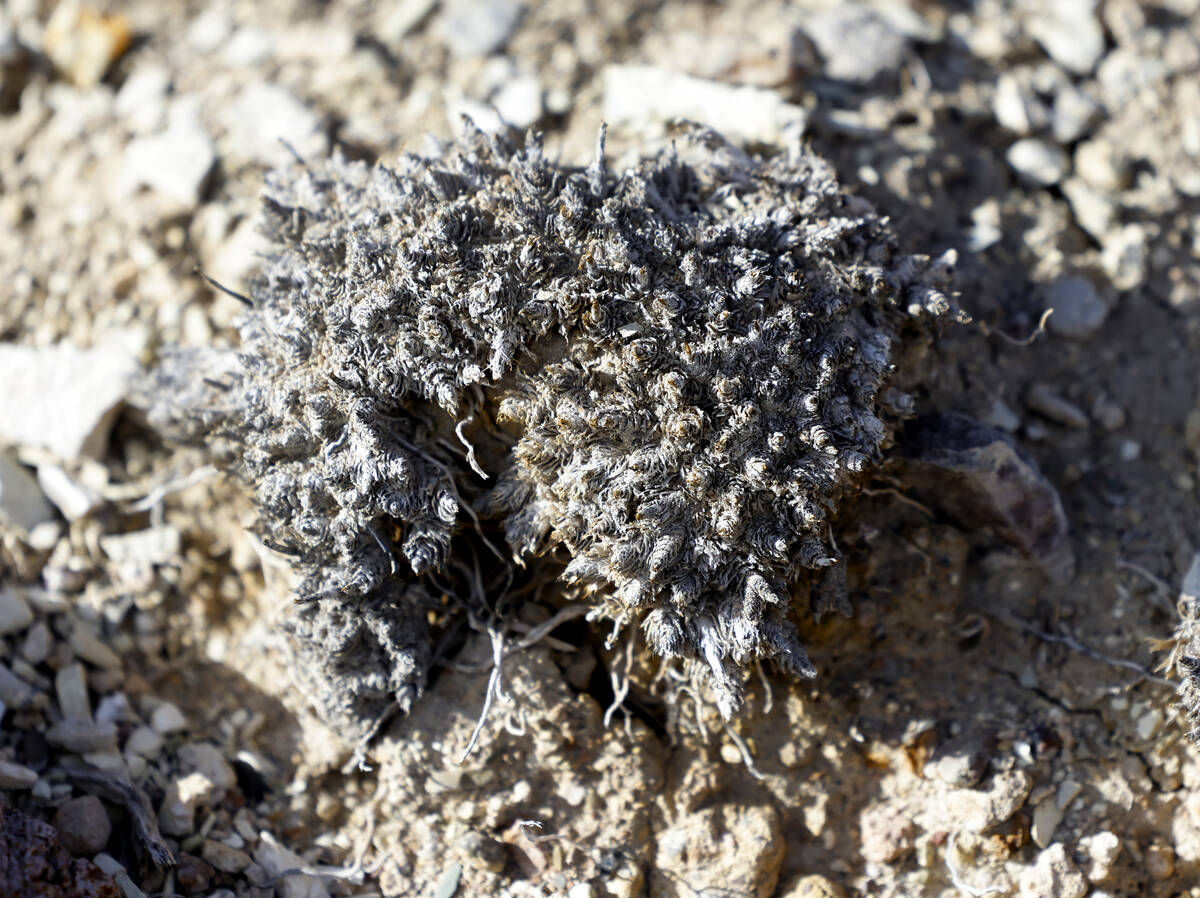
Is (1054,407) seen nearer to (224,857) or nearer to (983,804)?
(983,804)

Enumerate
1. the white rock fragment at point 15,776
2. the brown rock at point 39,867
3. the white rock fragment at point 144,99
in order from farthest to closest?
the white rock fragment at point 144,99, the white rock fragment at point 15,776, the brown rock at point 39,867

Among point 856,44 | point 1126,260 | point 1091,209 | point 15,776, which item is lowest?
point 15,776

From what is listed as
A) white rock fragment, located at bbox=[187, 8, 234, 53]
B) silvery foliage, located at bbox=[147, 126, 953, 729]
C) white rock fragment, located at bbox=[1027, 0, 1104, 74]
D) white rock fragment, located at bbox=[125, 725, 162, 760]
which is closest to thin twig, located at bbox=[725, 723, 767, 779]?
silvery foliage, located at bbox=[147, 126, 953, 729]

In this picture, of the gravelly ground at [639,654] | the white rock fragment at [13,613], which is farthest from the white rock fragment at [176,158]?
the white rock fragment at [13,613]

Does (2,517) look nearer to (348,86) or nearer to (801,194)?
(348,86)

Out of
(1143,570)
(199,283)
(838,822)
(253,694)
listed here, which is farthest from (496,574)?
(1143,570)

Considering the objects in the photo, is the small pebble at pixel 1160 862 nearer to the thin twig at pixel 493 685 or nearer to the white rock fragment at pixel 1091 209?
the thin twig at pixel 493 685

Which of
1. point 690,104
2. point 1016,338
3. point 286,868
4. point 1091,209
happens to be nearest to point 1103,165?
point 1091,209
